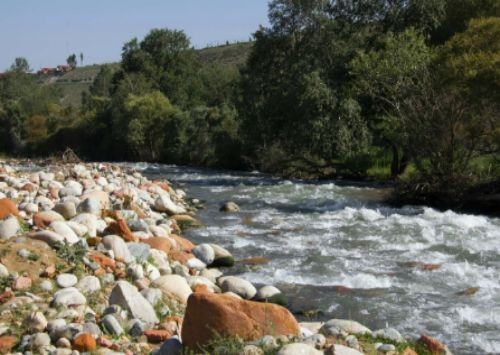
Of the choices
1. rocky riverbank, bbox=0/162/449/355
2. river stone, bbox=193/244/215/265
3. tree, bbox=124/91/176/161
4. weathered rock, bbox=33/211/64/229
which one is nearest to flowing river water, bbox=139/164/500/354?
river stone, bbox=193/244/215/265

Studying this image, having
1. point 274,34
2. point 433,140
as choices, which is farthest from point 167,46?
point 433,140

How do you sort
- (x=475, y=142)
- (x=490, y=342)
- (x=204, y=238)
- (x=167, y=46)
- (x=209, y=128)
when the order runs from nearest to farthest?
1. (x=490, y=342)
2. (x=204, y=238)
3. (x=475, y=142)
4. (x=209, y=128)
5. (x=167, y=46)

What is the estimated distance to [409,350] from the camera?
5.11m

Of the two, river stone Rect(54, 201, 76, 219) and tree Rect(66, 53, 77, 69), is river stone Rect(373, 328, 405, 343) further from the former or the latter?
tree Rect(66, 53, 77, 69)

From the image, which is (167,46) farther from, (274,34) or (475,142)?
(475,142)

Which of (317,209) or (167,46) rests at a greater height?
(167,46)

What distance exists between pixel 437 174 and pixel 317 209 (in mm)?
3771

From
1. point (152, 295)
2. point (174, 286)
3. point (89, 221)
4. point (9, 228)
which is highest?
point (9, 228)

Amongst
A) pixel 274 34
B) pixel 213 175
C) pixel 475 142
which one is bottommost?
pixel 213 175

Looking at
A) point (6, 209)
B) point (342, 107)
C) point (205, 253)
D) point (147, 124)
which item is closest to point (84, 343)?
A: point (6, 209)

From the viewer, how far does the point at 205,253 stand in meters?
10.4

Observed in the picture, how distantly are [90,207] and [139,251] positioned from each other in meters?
2.58

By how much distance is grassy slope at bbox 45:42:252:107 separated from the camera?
8975 cm

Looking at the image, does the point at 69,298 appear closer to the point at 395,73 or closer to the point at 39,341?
the point at 39,341
